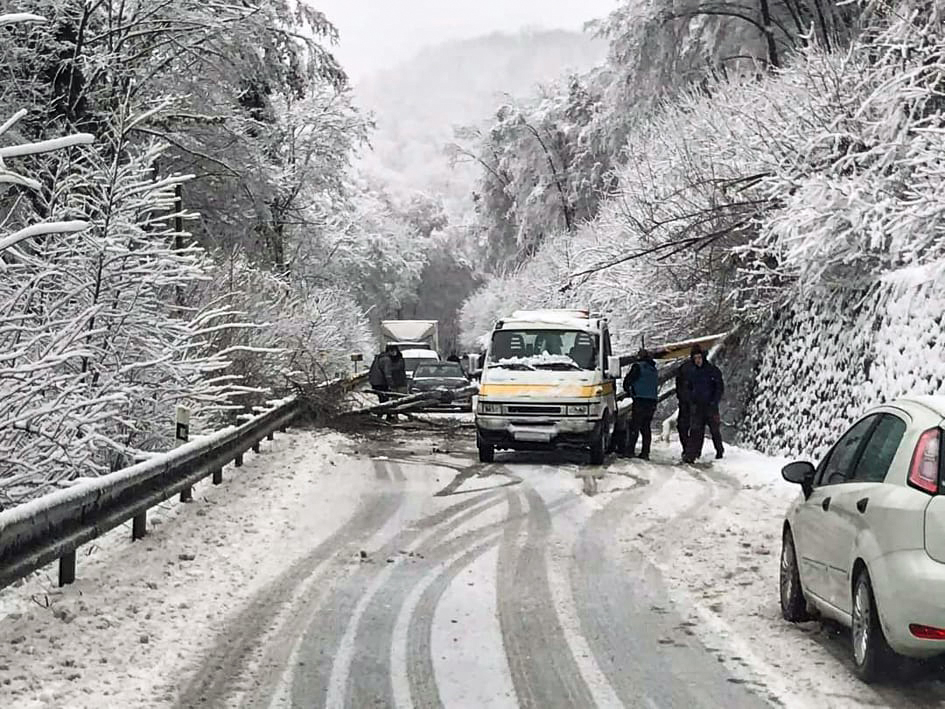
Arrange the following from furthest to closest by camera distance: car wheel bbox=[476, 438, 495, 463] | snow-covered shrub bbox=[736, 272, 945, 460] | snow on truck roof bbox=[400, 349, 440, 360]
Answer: snow on truck roof bbox=[400, 349, 440, 360] < car wheel bbox=[476, 438, 495, 463] < snow-covered shrub bbox=[736, 272, 945, 460]

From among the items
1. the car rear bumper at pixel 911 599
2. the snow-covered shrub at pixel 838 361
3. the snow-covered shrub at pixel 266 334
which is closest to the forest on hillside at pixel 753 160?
the snow-covered shrub at pixel 838 361

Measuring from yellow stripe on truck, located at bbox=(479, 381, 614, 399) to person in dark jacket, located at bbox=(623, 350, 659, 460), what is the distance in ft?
2.80

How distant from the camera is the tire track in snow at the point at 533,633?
21.3 feet

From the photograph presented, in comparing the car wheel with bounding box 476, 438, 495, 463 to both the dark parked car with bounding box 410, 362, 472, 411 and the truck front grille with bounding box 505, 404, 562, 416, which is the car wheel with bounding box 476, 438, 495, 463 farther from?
the dark parked car with bounding box 410, 362, 472, 411

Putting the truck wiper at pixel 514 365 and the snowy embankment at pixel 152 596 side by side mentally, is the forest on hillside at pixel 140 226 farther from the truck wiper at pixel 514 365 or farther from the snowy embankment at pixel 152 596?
the truck wiper at pixel 514 365

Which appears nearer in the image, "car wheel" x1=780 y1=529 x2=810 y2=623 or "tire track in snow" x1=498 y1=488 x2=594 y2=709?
"tire track in snow" x1=498 y1=488 x2=594 y2=709

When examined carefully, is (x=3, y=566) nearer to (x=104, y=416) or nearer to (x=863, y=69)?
(x=104, y=416)

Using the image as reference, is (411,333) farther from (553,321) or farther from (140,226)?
(140,226)

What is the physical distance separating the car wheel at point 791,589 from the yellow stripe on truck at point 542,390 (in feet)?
33.6

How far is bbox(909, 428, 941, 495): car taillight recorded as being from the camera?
243 inches

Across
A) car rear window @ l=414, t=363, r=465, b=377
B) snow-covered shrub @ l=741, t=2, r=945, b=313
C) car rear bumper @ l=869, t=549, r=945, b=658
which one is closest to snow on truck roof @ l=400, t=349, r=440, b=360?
car rear window @ l=414, t=363, r=465, b=377

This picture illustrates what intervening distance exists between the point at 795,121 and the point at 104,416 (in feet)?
43.6

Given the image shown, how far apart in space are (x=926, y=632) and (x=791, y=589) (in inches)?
86.3

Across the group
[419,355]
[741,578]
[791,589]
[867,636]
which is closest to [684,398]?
[741,578]
